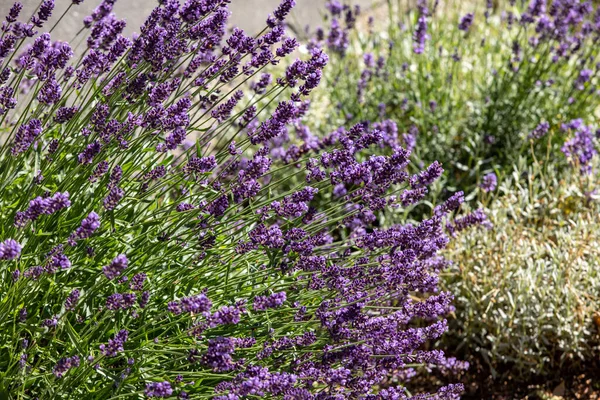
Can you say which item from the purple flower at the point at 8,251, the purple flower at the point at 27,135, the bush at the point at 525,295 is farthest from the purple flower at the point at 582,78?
the purple flower at the point at 8,251

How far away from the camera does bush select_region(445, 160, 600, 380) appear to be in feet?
11.1

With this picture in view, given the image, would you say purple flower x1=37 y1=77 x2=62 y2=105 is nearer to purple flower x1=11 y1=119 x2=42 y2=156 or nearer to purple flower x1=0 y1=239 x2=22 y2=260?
purple flower x1=11 y1=119 x2=42 y2=156

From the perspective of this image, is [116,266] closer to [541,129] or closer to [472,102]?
[541,129]

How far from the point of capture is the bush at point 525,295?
3398mm

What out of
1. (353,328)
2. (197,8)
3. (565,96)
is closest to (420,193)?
(353,328)

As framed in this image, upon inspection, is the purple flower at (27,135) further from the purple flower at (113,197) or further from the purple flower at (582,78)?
the purple flower at (582,78)

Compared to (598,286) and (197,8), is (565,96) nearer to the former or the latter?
(598,286)

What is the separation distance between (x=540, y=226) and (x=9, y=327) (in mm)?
3108

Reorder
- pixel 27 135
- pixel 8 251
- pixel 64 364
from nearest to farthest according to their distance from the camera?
pixel 8 251 < pixel 64 364 < pixel 27 135

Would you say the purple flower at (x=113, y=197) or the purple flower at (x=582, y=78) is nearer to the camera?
the purple flower at (x=113, y=197)

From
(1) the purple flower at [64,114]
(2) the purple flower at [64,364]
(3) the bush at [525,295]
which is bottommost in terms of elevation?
(2) the purple flower at [64,364]

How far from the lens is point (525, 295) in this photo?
11.3 feet

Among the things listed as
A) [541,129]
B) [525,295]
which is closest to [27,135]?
[525,295]

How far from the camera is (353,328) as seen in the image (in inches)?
89.0
